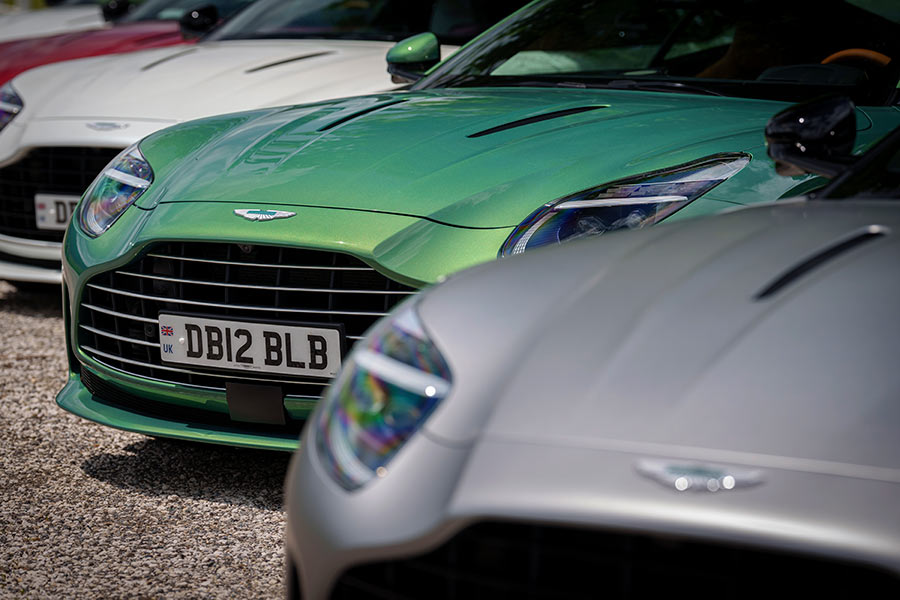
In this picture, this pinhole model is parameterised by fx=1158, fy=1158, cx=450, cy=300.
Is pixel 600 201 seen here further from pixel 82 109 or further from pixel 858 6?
pixel 82 109

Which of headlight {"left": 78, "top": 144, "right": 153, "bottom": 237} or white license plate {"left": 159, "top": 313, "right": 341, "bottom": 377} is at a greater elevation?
headlight {"left": 78, "top": 144, "right": 153, "bottom": 237}

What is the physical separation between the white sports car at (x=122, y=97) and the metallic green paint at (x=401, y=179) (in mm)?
1424

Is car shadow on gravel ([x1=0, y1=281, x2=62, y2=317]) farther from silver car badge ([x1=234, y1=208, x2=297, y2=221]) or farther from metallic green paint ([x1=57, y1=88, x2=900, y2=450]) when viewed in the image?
silver car badge ([x1=234, y1=208, x2=297, y2=221])

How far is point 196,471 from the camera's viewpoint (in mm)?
3141

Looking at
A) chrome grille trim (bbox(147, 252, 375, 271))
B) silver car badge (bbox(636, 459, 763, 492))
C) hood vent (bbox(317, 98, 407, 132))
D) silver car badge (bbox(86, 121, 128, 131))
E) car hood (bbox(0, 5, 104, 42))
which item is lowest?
car hood (bbox(0, 5, 104, 42))

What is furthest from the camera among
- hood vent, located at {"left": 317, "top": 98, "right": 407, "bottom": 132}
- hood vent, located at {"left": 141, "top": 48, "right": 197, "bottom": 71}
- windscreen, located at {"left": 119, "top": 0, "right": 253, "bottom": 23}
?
windscreen, located at {"left": 119, "top": 0, "right": 253, "bottom": 23}

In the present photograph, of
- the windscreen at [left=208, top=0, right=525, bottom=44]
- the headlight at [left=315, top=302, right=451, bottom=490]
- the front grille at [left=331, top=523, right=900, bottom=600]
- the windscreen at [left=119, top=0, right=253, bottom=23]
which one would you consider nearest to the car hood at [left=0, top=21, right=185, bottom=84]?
the windscreen at [left=119, top=0, right=253, bottom=23]

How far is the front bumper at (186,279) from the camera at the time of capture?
8.40 ft

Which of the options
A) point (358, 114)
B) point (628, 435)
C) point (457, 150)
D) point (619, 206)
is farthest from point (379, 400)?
point (358, 114)

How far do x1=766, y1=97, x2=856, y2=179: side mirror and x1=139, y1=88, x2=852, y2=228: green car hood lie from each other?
0.36 m

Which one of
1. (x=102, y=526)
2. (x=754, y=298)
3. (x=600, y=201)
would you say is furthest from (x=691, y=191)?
(x=102, y=526)

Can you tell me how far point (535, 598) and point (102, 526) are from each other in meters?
1.69

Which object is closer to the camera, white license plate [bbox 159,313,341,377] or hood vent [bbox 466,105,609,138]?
white license plate [bbox 159,313,341,377]

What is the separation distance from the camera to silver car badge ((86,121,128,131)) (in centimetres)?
463
